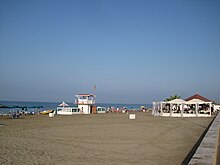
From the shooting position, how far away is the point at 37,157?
25.9 feet

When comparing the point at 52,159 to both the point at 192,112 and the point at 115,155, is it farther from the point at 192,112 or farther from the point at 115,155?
the point at 192,112

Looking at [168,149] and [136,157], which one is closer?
[136,157]

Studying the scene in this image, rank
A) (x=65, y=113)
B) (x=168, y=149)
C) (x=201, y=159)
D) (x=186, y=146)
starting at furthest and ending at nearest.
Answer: (x=65, y=113) < (x=186, y=146) < (x=168, y=149) < (x=201, y=159)

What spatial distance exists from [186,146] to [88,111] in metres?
34.0

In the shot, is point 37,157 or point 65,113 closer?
point 37,157

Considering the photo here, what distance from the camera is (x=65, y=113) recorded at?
41469 mm

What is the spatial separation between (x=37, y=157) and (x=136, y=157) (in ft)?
10.6

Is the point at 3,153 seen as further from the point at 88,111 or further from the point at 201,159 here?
the point at 88,111

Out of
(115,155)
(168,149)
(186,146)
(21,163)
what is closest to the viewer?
(21,163)

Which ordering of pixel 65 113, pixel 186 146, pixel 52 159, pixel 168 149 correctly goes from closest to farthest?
pixel 52 159 < pixel 168 149 < pixel 186 146 < pixel 65 113

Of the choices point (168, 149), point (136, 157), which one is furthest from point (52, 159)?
point (168, 149)

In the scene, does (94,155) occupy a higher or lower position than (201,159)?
lower

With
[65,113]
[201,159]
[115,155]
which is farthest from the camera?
[65,113]

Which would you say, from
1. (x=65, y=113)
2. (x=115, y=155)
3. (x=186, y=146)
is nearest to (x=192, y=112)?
(x=65, y=113)
